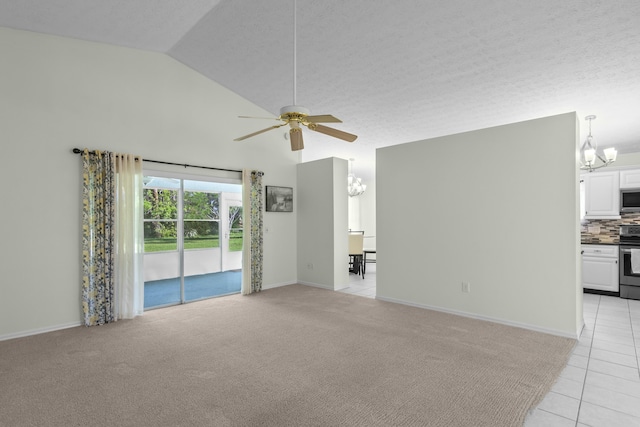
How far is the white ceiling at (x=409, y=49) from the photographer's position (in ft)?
10.2

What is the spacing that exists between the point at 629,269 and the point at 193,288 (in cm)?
754

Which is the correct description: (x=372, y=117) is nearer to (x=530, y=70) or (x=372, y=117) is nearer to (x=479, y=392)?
Result: (x=530, y=70)

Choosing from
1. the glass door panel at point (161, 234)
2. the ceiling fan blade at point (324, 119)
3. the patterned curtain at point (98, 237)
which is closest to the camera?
the ceiling fan blade at point (324, 119)

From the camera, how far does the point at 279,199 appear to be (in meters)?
6.34

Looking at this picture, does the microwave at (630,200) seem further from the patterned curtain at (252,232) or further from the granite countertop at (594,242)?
the patterned curtain at (252,232)

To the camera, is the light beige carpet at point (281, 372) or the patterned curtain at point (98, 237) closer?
the light beige carpet at point (281, 372)

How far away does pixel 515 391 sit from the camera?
242 cm

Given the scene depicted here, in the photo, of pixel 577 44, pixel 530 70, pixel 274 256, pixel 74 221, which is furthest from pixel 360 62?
pixel 74 221

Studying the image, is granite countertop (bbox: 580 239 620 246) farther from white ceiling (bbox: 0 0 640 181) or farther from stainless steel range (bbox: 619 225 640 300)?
white ceiling (bbox: 0 0 640 181)

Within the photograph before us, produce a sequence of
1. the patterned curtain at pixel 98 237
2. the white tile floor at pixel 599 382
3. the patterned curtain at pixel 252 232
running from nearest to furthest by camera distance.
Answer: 1. the white tile floor at pixel 599 382
2. the patterned curtain at pixel 98 237
3. the patterned curtain at pixel 252 232

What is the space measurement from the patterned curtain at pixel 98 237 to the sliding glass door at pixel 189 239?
664 millimetres

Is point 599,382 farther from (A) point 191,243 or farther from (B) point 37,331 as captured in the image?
(B) point 37,331

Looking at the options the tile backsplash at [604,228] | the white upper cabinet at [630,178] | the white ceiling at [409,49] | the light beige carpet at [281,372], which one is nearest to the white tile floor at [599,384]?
the light beige carpet at [281,372]

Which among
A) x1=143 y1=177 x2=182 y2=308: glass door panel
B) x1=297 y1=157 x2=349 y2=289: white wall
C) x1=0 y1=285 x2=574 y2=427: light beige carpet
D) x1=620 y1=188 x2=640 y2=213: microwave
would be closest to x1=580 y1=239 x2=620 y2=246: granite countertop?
x1=620 y1=188 x2=640 y2=213: microwave
